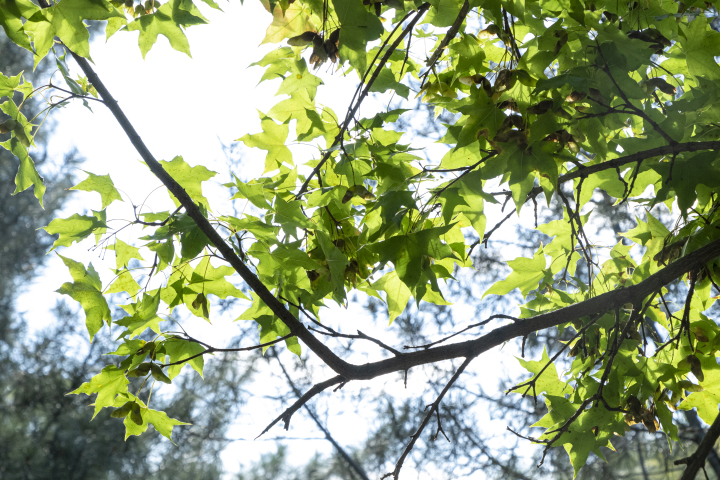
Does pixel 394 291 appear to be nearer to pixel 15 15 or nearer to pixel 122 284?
pixel 122 284

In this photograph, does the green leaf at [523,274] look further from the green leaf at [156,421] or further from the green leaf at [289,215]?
the green leaf at [156,421]

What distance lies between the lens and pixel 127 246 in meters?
0.90

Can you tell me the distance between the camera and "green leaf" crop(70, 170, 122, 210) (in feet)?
2.78

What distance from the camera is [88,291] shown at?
2.79 feet

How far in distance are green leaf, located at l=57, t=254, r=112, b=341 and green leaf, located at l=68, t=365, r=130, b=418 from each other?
0.07 metres

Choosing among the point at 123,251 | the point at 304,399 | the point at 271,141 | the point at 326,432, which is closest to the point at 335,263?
the point at 304,399

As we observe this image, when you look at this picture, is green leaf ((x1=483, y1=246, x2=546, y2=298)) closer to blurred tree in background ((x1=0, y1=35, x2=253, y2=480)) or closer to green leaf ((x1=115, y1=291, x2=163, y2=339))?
green leaf ((x1=115, y1=291, x2=163, y2=339))

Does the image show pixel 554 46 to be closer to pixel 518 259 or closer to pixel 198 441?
pixel 518 259

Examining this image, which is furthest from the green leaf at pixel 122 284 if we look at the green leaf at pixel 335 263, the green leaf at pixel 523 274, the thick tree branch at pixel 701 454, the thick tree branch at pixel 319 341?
the thick tree branch at pixel 701 454

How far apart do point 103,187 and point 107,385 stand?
1.11 ft

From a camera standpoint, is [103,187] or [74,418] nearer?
[103,187]

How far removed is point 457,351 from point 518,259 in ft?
1.16

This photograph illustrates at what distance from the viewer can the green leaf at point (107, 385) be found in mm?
852

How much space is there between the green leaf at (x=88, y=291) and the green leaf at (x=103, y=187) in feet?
0.36
